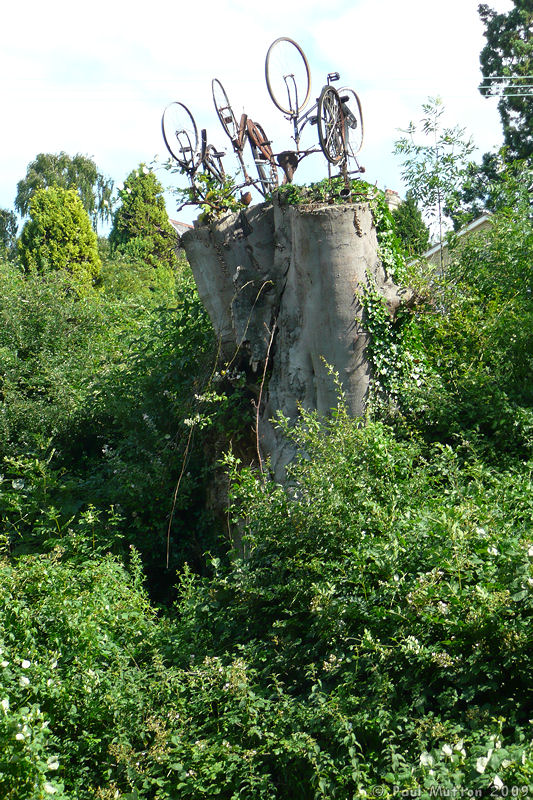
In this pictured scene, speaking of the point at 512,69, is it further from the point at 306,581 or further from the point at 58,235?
the point at 306,581

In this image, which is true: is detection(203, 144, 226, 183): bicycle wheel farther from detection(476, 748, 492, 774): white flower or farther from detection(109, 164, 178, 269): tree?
detection(109, 164, 178, 269): tree

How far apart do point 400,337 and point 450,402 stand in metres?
0.78

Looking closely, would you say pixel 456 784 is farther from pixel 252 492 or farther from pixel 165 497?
pixel 165 497

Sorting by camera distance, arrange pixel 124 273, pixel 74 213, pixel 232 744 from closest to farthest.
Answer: pixel 232 744, pixel 124 273, pixel 74 213

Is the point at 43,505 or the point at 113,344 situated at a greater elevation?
the point at 113,344

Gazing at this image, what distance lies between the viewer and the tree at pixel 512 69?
2247cm

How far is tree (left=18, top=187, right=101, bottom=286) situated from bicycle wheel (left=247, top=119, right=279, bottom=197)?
14.6 meters

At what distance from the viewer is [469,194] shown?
840 centimetres

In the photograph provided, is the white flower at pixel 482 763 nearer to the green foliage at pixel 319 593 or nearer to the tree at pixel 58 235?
the green foliage at pixel 319 593

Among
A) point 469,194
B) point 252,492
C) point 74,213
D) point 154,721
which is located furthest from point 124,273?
point 154,721

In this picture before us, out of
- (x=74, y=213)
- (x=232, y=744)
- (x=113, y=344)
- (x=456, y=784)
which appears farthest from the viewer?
(x=74, y=213)

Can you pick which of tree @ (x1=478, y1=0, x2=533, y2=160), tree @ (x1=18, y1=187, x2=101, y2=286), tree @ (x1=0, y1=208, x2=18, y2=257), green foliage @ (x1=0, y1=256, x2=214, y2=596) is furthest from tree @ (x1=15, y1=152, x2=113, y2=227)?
green foliage @ (x1=0, y1=256, x2=214, y2=596)

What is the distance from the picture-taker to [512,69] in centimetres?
2311

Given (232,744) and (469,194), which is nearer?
(232,744)
